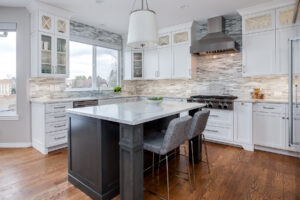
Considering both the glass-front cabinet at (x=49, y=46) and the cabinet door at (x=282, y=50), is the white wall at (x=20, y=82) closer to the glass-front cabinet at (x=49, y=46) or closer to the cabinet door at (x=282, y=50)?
the glass-front cabinet at (x=49, y=46)

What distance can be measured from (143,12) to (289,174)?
2.92 m

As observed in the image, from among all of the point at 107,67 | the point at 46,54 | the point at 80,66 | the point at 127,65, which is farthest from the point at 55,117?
the point at 127,65

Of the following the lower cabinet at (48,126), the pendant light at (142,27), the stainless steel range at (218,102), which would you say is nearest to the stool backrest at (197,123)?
the pendant light at (142,27)

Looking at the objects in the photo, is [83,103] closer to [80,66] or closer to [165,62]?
[80,66]

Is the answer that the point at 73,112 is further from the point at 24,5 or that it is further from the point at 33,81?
the point at 24,5

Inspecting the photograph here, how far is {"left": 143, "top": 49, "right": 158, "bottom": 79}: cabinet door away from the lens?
16.6 feet

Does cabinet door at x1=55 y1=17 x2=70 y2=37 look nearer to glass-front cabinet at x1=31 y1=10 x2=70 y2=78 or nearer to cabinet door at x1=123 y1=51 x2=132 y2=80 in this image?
glass-front cabinet at x1=31 y1=10 x2=70 y2=78

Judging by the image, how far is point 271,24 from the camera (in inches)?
134

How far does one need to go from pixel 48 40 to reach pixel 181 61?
9.91 feet

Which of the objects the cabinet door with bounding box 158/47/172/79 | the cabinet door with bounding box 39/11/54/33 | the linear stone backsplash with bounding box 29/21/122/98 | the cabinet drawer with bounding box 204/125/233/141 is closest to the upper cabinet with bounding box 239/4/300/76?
the cabinet drawer with bounding box 204/125/233/141

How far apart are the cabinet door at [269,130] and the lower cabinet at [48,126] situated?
3.58 m

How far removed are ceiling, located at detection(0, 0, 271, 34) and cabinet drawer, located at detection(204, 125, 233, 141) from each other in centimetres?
248

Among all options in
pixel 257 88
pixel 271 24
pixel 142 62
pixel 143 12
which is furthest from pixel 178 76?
pixel 143 12

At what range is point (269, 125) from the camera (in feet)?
10.7
